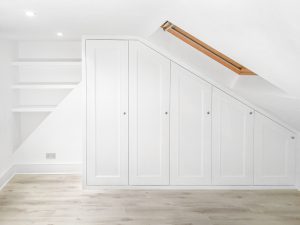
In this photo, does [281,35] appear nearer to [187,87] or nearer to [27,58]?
[187,87]

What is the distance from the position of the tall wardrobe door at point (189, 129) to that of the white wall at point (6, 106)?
79.1 inches

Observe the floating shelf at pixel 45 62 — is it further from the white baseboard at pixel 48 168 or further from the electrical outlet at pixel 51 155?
the white baseboard at pixel 48 168

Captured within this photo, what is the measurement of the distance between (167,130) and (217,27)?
228 cm

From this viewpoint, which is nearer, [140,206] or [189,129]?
[140,206]

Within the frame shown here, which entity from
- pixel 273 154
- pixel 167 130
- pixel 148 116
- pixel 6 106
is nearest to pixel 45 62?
A: pixel 6 106

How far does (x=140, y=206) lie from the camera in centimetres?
468

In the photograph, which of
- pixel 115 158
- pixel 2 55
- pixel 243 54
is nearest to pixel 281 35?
A: pixel 243 54

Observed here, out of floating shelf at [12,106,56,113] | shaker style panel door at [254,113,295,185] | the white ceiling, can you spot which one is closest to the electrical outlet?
floating shelf at [12,106,56,113]

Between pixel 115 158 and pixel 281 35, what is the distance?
309 cm

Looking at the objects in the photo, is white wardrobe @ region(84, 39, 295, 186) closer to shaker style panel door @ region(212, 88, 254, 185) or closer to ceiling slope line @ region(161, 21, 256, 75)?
shaker style panel door @ region(212, 88, 254, 185)

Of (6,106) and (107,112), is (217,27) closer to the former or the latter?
(107,112)

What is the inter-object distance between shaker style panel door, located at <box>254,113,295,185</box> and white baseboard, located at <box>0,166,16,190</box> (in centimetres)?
297

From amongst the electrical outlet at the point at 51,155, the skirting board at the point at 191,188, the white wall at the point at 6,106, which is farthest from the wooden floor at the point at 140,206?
the electrical outlet at the point at 51,155

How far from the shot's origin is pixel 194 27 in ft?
11.5
